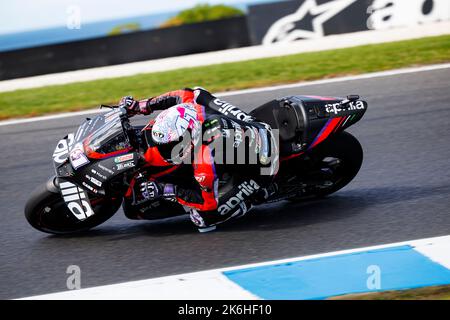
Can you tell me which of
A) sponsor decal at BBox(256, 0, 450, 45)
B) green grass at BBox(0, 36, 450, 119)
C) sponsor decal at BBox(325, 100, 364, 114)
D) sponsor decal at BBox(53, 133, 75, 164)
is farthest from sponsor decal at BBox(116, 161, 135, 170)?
sponsor decal at BBox(256, 0, 450, 45)

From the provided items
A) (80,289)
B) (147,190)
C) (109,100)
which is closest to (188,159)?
(147,190)

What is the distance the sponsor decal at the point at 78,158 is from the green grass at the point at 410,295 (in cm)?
202

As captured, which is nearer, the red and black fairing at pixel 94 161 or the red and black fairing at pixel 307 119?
the red and black fairing at pixel 94 161

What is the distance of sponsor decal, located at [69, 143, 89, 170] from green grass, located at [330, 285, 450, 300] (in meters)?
2.02

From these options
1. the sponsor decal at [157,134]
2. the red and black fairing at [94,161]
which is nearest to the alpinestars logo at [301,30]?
the red and black fairing at [94,161]

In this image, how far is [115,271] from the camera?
5.05 meters

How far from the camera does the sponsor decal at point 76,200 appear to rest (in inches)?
205

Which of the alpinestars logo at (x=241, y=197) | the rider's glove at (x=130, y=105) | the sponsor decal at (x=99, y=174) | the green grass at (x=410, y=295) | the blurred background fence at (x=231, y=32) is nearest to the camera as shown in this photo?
the green grass at (x=410, y=295)

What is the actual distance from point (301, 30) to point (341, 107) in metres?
8.06

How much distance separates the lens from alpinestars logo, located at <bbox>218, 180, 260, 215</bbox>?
5.38 meters

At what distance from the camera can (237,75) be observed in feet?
35.8

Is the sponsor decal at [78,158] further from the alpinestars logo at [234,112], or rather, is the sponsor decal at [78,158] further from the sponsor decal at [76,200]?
the alpinestars logo at [234,112]
